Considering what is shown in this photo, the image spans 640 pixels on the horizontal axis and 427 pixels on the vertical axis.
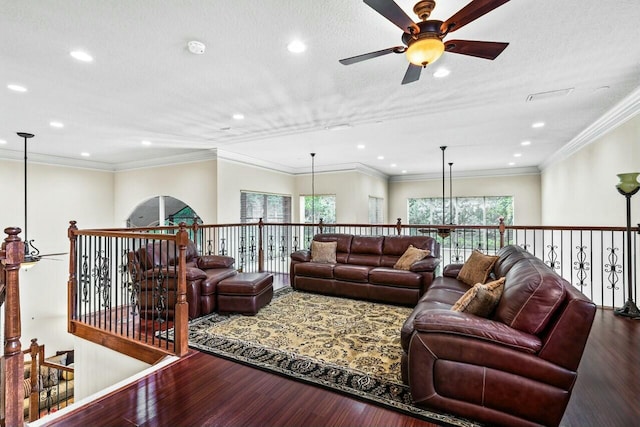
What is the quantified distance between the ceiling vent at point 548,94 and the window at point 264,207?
568cm

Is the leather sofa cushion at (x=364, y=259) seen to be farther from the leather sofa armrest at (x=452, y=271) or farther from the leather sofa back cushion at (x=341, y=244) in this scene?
the leather sofa armrest at (x=452, y=271)

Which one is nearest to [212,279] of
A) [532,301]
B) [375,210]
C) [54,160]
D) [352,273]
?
[352,273]

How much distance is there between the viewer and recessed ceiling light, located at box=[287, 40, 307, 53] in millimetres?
2472

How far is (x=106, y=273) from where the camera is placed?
3.28 meters

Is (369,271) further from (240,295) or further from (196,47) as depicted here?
(196,47)

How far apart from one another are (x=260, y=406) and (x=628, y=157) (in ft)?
16.7

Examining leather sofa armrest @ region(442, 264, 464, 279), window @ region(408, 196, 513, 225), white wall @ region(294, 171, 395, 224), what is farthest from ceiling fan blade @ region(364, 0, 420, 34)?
window @ region(408, 196, 513, 225)

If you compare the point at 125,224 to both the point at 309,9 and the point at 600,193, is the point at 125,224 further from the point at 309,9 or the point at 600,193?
the point at 600,193

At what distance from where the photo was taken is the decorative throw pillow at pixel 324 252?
5016 millimetres

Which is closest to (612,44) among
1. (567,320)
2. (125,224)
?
(567,320)

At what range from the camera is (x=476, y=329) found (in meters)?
1.75

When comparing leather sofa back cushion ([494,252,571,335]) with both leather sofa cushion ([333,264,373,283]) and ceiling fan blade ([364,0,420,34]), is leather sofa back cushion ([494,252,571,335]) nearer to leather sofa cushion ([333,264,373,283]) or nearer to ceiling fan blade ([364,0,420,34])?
ceiling fan blade ([364,0,420,34])

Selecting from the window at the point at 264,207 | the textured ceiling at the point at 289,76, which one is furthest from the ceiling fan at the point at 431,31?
the window at the point at 264,207

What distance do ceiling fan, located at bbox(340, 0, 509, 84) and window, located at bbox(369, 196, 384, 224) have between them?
6991 millimetres
